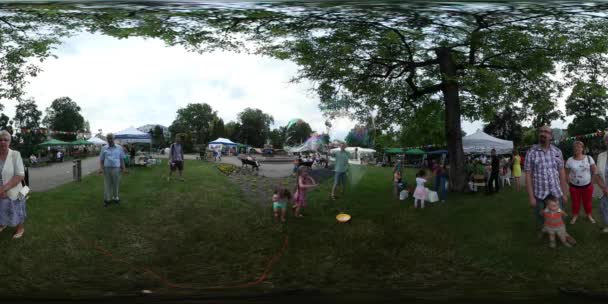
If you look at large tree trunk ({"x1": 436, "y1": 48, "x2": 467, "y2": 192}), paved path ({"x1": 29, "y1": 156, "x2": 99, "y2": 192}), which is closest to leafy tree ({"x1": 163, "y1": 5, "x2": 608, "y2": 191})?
large tree trunk ({"x1": 436, "y1": 48, "x2": 467, "y2": 192})

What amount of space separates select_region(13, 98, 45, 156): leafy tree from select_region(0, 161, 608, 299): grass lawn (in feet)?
0.84

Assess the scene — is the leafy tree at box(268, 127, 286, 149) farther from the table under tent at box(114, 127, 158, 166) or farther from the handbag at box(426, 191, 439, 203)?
the handbag at box(426, 191, 439, 203)

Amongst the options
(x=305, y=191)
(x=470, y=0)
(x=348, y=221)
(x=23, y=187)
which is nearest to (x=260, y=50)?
(x=305, y=191)

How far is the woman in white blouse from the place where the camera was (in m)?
1.53

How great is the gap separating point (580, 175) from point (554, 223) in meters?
0.25

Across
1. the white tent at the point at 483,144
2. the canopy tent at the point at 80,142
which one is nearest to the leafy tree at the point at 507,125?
the white tent at the point at 483,144

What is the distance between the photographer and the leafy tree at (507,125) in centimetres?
163

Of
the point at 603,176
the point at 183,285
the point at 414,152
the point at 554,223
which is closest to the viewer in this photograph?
the point at 183,285

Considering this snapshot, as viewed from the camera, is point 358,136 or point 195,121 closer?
point 195,121

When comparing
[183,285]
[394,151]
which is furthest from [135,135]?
[394,151]

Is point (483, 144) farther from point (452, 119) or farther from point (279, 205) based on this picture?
point (279, 205)

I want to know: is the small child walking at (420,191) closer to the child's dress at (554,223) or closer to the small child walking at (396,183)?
the small child walking at (396,183)

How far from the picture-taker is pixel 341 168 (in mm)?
1604

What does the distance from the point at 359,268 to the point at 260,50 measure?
930 millimetres
